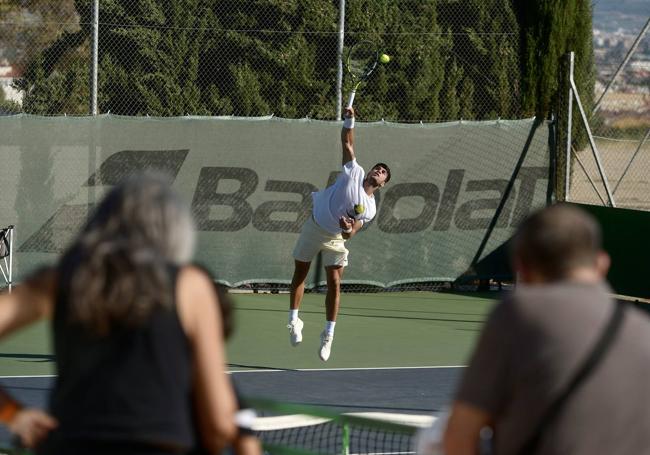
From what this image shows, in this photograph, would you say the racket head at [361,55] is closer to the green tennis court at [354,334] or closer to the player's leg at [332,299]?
the green tennis court at [354,334]

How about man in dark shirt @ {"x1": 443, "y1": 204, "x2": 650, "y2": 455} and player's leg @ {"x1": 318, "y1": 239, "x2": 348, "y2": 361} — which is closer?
man in dark shirt @ {"x1": 443, "y1": 204, "x2": 650, "y2": 455}

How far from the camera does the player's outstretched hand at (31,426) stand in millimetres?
2893

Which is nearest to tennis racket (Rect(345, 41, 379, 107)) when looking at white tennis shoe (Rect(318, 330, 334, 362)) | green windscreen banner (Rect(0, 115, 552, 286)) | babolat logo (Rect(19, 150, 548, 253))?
green windscreen banner (Rect(0, 115, 552, 286))

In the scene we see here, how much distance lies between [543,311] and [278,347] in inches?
338

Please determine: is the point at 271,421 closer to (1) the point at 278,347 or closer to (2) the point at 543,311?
(2) the point at 543,311

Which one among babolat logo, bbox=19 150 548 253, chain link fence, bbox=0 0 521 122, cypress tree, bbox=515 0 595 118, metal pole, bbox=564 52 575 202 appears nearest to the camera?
babolat logo, bbox=19 150 548 253

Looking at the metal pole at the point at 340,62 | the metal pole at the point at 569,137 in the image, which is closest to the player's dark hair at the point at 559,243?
the metal pole at the point at 340,62

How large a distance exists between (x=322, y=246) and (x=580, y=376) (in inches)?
311

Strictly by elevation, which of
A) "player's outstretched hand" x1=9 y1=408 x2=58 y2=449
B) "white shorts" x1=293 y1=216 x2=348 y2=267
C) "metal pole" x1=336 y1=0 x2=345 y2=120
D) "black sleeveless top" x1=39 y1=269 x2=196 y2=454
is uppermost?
"black sleeveless top" x1=39 y1=269 x2=196 y2=454

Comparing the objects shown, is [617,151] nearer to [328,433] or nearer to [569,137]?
[569,137]

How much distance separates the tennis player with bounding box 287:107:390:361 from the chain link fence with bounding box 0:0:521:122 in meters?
5.93

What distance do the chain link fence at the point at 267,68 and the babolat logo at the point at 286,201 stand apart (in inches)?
52.2

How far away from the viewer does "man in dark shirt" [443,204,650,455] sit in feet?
8.93

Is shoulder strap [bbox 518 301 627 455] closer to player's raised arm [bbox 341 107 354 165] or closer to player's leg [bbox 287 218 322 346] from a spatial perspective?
player's raised arm [bbox 341 107 354 165]
